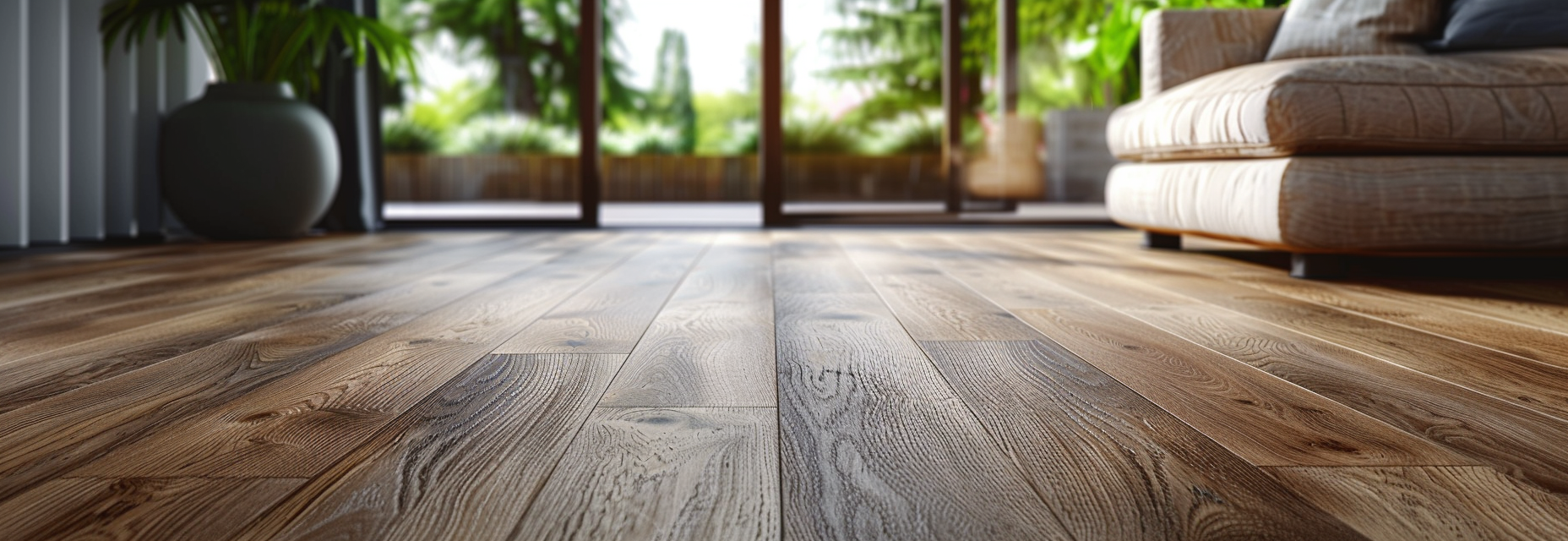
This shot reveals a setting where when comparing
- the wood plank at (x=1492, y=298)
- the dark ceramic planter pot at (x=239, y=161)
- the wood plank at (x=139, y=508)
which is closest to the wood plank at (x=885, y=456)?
the wood plank at (x=139, y=508)

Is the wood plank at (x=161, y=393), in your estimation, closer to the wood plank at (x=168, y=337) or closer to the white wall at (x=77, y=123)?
the wood plank at (x=168, y=337)

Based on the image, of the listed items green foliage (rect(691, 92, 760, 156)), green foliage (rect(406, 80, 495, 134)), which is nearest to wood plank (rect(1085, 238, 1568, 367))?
green foliage (rect(691, 92, 760, 156))

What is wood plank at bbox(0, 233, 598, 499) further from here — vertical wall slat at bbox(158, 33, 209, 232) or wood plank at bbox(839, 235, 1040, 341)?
vertical wall slat at bbox(158, 33, 209, 232)

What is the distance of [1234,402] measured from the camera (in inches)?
32.2

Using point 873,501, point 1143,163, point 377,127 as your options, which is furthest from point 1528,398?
point 377,127

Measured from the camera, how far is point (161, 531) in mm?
515

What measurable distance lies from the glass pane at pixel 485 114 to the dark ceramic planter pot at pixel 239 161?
31.2 inches

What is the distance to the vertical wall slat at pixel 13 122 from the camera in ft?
8.24

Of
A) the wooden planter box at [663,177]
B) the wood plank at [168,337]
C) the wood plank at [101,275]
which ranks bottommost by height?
the wood plank at [168,337]

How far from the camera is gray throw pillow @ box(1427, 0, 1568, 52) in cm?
201

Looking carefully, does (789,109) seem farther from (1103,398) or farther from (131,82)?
(1103,398)

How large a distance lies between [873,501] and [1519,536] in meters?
0.31

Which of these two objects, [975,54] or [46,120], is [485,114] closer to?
[46,120]

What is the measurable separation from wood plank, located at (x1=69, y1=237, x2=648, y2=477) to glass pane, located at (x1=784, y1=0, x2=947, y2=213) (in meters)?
2.61
